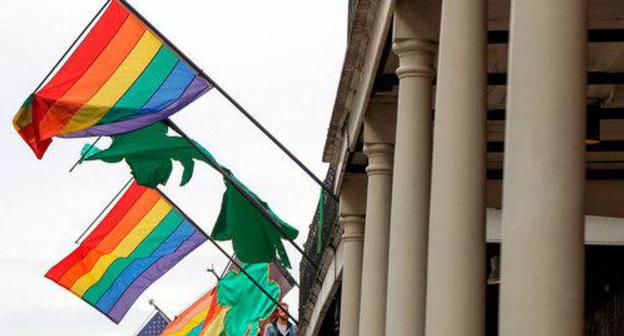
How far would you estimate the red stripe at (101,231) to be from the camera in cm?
3281

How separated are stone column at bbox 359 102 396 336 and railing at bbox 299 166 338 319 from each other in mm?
5120

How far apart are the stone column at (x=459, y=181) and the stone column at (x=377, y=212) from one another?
6537 millimetres

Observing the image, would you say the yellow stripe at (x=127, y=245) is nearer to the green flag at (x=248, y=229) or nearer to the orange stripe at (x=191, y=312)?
the green flag at (x=248, y=229)

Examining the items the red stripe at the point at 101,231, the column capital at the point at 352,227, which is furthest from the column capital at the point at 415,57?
the red stripe at the point at 101,231

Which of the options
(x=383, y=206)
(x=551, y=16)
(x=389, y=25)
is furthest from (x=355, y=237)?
(x=551, y=16)

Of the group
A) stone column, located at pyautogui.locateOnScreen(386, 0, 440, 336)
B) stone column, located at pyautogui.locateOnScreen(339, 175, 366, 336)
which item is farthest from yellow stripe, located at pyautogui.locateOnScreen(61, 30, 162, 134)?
stone column, located at pyautogui.locateOnScreen(386, 0, 440, 336)

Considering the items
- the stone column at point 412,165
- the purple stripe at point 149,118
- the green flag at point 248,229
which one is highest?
the purple stripe at point 149,118

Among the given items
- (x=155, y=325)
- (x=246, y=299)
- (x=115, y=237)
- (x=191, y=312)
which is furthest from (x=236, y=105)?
(x=155, y=325)

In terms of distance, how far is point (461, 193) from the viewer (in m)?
11.8

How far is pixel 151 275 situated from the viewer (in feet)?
110

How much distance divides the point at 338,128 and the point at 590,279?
3.41 meters

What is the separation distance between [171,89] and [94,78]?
930 millimetres

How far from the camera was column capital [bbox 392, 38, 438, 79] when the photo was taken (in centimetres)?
1492

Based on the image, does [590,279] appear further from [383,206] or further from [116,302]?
[116,302]
